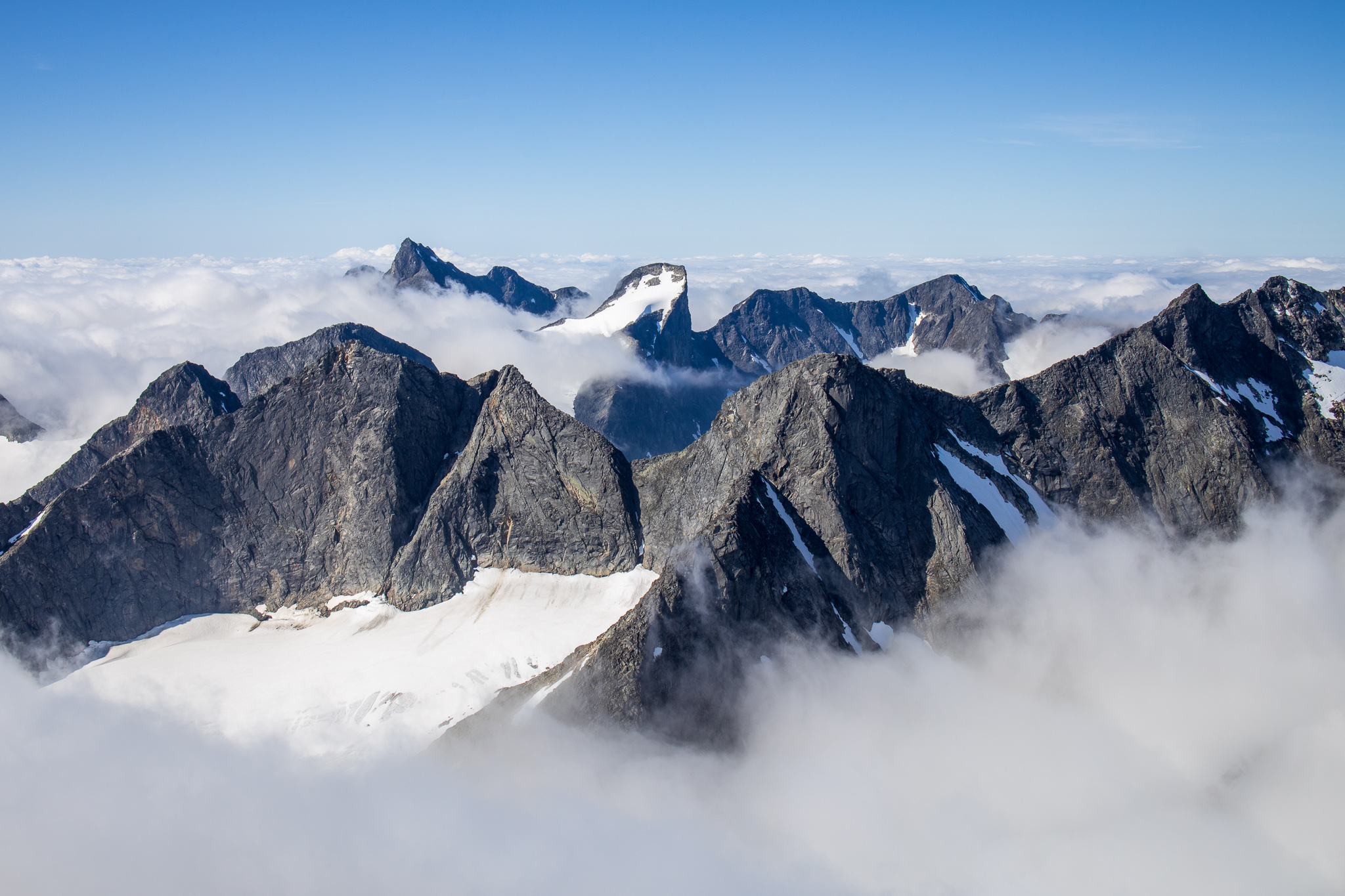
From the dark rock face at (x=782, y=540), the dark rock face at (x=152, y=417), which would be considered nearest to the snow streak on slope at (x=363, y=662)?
the dark rock face at (x=782, y=540)

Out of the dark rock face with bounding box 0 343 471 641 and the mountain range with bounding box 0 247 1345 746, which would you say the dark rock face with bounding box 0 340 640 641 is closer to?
the dark rock face with bounding box 0 343 471 641

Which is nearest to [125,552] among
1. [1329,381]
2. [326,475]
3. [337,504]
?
[326,475]

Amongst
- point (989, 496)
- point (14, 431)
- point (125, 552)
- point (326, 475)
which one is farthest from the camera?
point (14, 431)

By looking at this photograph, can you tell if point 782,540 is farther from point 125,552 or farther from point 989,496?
point 125,552

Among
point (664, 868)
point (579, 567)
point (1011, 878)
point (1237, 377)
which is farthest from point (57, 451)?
point (1237, 377)

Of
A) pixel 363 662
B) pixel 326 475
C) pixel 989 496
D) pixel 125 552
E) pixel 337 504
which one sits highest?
pixel 989 496

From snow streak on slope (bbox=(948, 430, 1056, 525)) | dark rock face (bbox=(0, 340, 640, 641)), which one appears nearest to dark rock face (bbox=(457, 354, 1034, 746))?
snow streak on slope (bbox=(948, 430, 1056, 525))
